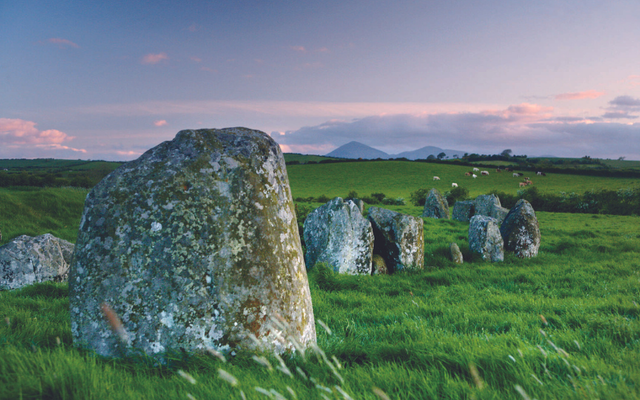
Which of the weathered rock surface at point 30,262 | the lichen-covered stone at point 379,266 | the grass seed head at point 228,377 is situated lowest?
the lichen-covered stone at point 379,266

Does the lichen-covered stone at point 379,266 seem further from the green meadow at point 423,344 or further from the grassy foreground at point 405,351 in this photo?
the grassy foreground at point 405,351

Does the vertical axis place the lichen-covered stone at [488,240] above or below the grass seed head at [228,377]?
below

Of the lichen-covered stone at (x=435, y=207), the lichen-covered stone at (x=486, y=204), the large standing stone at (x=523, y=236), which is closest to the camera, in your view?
the large standing stone at (x=523, y=236)

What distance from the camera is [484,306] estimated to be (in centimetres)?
624

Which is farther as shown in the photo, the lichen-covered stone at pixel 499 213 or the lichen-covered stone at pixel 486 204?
the lichen-covered stone at pixel 486 204

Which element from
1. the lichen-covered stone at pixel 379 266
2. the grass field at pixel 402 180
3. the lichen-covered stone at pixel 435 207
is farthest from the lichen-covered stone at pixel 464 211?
the grass field at pixel 402 180

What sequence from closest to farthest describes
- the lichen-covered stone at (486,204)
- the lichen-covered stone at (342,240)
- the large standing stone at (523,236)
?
the lichen-covered stone at (342,240), the large standing stone at (523,236), the lichen-covered stone at (486,204)

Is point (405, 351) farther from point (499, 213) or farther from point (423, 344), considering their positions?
point (499, 213)

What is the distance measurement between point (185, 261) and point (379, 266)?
7273 millimetres

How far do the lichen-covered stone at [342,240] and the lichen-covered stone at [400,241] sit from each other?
0.71 m

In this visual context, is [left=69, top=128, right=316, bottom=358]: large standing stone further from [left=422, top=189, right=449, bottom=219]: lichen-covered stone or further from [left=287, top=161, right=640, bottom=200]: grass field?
[left=287, top=161, right=640, bottom=200]: grass field

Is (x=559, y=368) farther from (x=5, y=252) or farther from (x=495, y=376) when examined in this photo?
(x=5, y=252)

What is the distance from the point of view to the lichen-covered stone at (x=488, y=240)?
11273mm

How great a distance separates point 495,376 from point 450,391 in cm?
60
